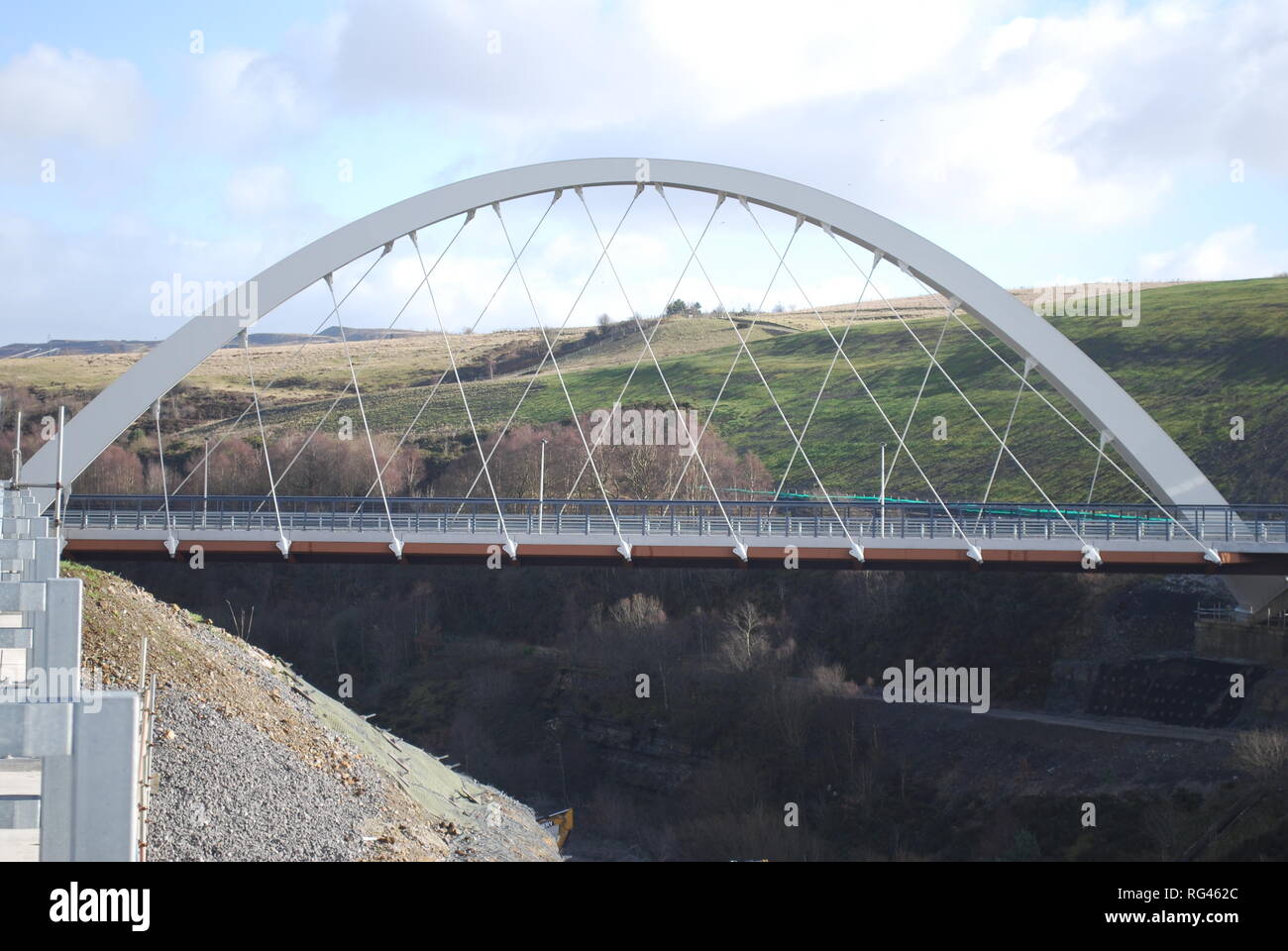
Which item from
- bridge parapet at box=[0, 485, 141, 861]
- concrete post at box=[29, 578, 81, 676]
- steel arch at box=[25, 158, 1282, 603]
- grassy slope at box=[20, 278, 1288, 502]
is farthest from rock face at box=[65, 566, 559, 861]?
grassy slope at box=[20, 278, 1288, 502]

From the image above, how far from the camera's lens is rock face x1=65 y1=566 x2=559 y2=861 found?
61.2ft

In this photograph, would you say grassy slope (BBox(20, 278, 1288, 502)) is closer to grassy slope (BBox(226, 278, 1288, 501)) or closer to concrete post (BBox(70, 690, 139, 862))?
grassy slope (BBox(226, 278, 1288, 501))

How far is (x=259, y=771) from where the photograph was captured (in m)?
20.7

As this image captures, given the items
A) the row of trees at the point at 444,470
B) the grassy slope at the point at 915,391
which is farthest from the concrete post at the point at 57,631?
the grassy slope at the point at 915,391

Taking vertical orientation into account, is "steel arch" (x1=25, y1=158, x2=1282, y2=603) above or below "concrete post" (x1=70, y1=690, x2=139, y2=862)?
above

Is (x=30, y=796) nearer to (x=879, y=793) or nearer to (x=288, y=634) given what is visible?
(x=879, y=793)

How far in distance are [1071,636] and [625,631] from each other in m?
17.5

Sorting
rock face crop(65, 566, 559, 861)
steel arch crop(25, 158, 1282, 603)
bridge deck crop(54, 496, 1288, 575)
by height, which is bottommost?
rock face crop(65, 566, 559, 861)

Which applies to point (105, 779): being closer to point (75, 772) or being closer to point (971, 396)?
point (75, 772)

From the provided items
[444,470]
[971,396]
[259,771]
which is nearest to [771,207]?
[259,771]

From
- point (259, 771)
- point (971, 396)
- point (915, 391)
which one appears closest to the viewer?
point (259, 771)

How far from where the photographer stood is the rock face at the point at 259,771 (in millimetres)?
18641

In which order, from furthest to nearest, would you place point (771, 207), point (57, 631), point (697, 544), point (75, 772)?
point (771, 207)
point (697, 544)
point (57, 631)
point (75, 772)
